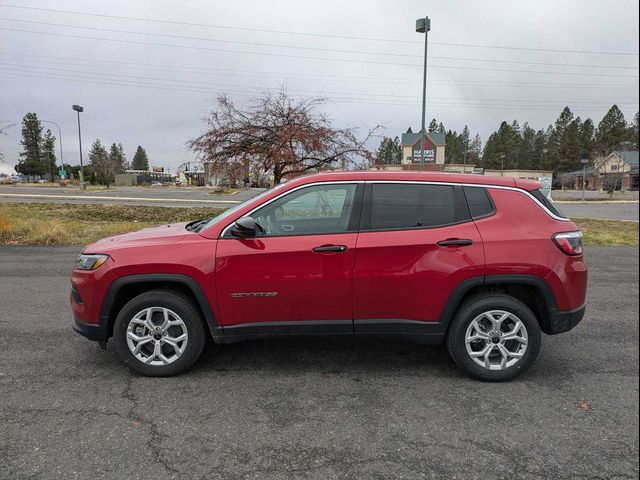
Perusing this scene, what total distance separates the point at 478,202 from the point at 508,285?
2.45 ft

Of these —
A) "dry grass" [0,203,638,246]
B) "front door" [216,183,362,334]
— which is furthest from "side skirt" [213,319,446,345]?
"dry grass" [0,203,638,246]

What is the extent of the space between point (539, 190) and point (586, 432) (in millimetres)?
1946

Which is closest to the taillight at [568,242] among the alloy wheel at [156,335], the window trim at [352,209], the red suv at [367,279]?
the red suv at [367,279]

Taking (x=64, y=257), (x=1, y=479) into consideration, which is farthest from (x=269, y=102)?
(x=1, y=479)

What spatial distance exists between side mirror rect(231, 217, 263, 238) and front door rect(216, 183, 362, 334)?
0.16 ft

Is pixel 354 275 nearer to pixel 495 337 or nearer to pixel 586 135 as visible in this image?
pixel 495 337

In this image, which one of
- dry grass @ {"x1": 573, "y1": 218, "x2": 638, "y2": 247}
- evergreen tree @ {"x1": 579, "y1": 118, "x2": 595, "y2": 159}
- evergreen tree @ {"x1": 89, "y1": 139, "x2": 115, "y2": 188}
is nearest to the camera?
dry grass @ {"x1": 573, "y1": 218, "x2": 638, "y2": 247}

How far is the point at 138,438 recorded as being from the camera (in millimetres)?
2840

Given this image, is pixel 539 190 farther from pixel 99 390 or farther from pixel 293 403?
pixel 99 390

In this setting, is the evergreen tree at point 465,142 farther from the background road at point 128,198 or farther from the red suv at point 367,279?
the red suv at point 367,279

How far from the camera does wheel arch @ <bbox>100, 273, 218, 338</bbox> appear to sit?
3598 millimetres

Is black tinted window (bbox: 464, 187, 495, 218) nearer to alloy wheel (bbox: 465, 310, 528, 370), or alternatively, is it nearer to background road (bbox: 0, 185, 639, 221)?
alloy wheel (bbox: 465, 310, 528, 370)

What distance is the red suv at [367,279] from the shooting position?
11.6 feet

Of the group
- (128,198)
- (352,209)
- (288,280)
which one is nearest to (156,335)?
(288,280)
